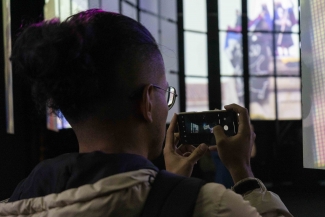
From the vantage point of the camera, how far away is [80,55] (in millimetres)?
653

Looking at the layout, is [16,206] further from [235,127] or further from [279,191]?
[279,191]

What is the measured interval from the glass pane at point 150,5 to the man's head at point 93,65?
3.54m

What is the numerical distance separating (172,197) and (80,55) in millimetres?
226

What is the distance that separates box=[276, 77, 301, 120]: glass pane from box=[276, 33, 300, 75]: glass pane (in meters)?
0.10

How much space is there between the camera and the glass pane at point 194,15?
4.45m

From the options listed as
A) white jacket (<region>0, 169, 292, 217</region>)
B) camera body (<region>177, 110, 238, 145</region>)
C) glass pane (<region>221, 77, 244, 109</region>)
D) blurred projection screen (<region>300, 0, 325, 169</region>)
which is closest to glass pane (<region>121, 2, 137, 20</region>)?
glass pane (<region>221, 77, 244, 109</region>)

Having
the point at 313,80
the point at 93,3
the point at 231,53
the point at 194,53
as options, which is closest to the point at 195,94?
the point at 194,53

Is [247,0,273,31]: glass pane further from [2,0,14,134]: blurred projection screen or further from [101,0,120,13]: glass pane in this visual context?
[2,0,14,134]: blurred projection screen

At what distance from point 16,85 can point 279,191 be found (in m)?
2.61

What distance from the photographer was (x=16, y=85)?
11.8 feet

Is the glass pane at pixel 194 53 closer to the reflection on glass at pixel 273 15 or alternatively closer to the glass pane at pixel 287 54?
the reflection on glass at pixel 273 15

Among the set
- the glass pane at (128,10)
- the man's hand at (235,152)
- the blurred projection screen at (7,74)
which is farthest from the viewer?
the glass pane at (128,10)

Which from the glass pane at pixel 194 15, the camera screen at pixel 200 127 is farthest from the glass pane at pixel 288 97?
the camera screen at pixel 200 127

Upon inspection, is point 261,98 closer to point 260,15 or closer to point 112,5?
point 260,15
